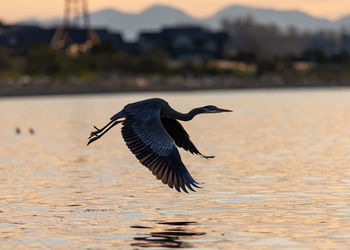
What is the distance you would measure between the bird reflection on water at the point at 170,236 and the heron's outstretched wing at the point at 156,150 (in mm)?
752

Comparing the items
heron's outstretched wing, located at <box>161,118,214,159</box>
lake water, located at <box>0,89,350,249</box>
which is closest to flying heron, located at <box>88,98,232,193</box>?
lake water, located at <box>0,89,350,249</box>

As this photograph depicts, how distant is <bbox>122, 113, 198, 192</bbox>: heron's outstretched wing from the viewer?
17562mm

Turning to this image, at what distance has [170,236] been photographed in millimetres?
16734

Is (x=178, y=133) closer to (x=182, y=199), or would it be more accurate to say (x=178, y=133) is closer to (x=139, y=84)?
(x=182, y=199)

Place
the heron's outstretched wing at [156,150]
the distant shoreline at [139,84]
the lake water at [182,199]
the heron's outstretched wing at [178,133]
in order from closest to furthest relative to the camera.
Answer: the lake water at [182,199] → the heron's outstretched wing at [156,150] → the heron's outstretched wing at [178,133] → the distant shoreline at [139,84]

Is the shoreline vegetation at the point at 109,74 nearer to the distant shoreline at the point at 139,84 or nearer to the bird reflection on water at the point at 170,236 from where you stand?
the distant shoreline at the point at 139,84

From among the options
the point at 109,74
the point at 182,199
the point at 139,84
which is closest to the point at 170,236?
the point at 182,199

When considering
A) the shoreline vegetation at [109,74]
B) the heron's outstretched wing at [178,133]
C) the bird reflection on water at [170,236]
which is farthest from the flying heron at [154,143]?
the shoreline vegetation at [109,74]

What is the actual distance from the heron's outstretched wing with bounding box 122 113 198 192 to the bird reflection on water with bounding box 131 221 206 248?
752 millimetres

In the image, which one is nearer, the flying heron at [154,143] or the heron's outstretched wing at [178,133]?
the flying heron at [154,143]

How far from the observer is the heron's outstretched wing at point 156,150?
17562mm

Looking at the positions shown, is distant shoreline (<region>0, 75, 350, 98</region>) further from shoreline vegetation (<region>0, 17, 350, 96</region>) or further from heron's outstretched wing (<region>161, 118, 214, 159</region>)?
heron's outstretched wing (<region>161, 118, 214, 159</region>)

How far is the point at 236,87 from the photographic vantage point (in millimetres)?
175250

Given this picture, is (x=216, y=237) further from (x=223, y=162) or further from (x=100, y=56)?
(x=100, y=56)
